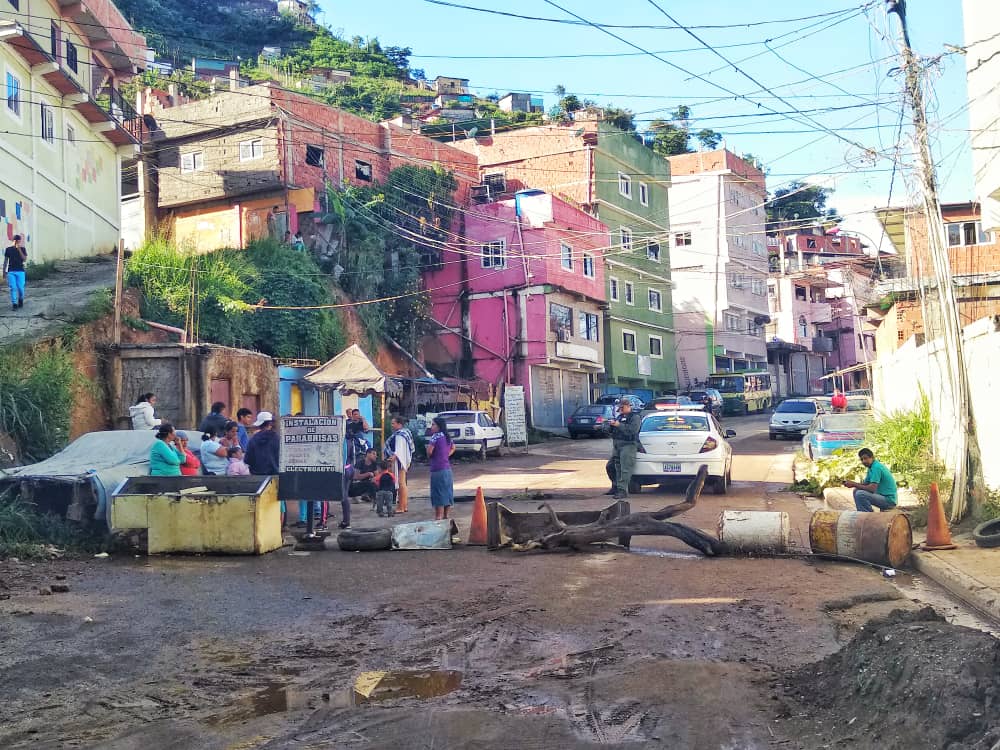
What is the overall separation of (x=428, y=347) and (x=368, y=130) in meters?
9.74

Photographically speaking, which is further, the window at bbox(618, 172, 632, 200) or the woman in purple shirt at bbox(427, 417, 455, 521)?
the window at bbox(618, 172, 632, 200)

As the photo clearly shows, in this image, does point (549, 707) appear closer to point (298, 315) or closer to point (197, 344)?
point (197, 344)

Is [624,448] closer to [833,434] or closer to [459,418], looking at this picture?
[833,434]

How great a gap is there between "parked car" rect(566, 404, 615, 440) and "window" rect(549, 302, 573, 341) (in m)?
5.00

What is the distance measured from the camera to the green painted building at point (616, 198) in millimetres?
48000

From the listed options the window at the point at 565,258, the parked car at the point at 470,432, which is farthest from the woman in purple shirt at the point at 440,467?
the window at the point at 565,258

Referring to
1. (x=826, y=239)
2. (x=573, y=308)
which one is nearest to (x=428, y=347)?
(x=573, y=308)

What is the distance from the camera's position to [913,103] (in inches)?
525

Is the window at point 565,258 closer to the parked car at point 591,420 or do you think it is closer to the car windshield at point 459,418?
the parked car at point 591,420

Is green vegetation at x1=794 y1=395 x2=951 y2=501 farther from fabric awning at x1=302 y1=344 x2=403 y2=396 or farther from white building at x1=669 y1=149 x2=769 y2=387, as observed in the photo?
white building at x1=669 y1=149 x2=769 y2=387

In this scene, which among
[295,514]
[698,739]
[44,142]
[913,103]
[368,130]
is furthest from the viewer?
[368,130]

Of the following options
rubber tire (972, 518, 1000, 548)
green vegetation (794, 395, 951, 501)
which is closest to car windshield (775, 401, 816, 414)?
green vegetation (794, 395, 951, 501)

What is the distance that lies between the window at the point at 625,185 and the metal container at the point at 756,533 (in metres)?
41.4

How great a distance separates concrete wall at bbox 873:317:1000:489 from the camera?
508 inches
